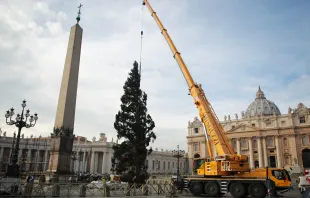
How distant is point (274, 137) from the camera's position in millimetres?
70688

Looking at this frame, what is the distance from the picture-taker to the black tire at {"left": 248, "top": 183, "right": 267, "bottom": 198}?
17.1m

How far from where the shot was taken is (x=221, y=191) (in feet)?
60.1

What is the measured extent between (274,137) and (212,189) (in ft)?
195

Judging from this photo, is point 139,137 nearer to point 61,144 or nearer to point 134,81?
point 134,81

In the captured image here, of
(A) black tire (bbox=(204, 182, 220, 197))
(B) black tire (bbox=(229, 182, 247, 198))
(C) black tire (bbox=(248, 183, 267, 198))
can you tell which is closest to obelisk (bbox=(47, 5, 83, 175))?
(A) black tire (bbox=(204, 182, 220, 197))

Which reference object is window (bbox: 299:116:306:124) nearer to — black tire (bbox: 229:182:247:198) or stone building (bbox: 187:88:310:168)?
stone building (bbox: 187:88:310:168)

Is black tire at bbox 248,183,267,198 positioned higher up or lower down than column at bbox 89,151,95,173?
lower down

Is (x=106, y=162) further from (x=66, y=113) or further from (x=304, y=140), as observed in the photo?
(x=66, y=113)

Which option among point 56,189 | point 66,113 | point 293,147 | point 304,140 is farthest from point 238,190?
point 304,140

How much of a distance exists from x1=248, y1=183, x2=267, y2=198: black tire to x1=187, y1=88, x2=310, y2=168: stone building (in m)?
45.1

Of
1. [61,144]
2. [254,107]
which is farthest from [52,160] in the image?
[254,107]

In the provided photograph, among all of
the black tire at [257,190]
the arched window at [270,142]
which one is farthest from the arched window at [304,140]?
the black tire at [257,190]

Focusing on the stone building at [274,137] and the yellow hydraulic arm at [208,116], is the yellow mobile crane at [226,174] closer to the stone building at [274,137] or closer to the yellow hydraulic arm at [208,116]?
the yellow hydraulic arm at [208,116]

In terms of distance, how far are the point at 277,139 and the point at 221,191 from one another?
5858 cm
